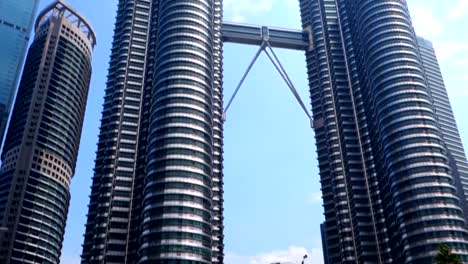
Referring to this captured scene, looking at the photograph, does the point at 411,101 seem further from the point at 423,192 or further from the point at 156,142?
the point at 156,142

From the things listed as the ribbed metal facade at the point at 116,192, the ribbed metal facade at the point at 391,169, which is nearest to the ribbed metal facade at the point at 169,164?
the ribbed metal facade at the point at 116,192

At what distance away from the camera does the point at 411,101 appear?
166 m

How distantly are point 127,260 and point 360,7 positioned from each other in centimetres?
13021

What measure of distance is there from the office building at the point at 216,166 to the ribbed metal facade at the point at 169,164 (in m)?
0.38

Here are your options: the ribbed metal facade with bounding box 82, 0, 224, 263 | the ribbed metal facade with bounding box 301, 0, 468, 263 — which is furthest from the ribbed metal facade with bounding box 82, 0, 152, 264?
the ribbed metal facade with bounding box 301, 0, 468, 263

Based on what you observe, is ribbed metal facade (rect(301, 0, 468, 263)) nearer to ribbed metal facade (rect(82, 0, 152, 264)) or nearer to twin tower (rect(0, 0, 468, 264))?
twin tower (rect(0, 0, 468, 264))

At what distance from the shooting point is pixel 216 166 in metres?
178

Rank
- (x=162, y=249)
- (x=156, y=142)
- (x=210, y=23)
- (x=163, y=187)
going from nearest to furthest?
1. (x=162, y=249)
2. (x=163, y=187)
3. (x=156, y=142)
4. (x=210, y=23)

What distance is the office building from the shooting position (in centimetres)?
14312

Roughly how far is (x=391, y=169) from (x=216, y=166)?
59.9m

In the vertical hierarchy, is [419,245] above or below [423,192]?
below

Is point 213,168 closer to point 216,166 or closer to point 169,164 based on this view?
point 216,166

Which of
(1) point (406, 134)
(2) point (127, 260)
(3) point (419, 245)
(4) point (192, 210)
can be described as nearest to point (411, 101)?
(1) point (406, 134)

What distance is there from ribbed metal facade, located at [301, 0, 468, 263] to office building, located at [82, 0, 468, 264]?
38cm
